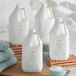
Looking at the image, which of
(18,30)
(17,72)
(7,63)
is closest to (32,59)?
(17,72)

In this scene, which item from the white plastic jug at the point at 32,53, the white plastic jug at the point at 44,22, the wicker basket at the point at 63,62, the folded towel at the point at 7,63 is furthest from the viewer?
the white plastic jug at the point at 44,22

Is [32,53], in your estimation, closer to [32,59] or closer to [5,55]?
[32,59]

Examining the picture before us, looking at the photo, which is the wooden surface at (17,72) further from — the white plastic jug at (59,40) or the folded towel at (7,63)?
the white plastic jug at (59,40)

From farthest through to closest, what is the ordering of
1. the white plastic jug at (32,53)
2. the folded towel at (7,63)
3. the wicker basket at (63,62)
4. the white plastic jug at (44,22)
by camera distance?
1. the white plastic jug at (44,22)
2. the wicker basket at (63,62)
3. the folded towel at (7,63)
4. the white plastic jug at (32,53)

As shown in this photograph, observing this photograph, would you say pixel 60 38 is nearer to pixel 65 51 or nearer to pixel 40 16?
pixel 65 51

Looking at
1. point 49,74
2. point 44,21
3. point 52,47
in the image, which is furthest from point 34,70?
point 44,21

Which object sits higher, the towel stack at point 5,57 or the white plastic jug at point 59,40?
the white plastic jug at point 59,40

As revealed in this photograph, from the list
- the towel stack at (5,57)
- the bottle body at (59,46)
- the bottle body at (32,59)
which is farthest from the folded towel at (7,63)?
the bottle body at (59,46)

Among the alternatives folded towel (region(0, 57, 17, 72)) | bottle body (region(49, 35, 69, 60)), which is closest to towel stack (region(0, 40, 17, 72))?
folded towel (region(0, 57, 17, 72))

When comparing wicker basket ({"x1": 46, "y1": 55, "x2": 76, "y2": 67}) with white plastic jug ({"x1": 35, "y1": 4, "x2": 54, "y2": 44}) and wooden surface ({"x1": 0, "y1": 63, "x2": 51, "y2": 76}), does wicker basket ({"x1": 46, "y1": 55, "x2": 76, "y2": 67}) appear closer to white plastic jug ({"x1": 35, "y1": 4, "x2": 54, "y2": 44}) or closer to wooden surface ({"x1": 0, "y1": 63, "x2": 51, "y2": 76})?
wooden surface ({"x1": 0, "y1": 63, "x2": 51, "y2": 76})

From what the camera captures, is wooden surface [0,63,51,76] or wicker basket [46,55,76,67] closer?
wooden surface [0,63,51,76]

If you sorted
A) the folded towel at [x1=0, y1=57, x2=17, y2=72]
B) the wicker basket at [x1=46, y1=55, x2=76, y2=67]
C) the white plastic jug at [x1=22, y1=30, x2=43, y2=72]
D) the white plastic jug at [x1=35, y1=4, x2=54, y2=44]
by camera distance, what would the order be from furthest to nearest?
the white plastic jug at [x1=35, y1=4, x2=54, y2=44] < the wicker basket at [x1=46, y1=55, x2=76, y2=67] < the folded towel at [x1=0, y1=57, x2=17, y2=72] < the white plastic jug at [x1=22, y1=30, x2=43, y2=72]

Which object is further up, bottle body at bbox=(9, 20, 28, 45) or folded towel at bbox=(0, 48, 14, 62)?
bottle body at bbox=(9, 20, 28, 45)

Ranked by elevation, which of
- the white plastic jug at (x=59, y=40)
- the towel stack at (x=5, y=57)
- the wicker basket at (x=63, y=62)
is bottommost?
the wicker basket at (x=63, y=62)
